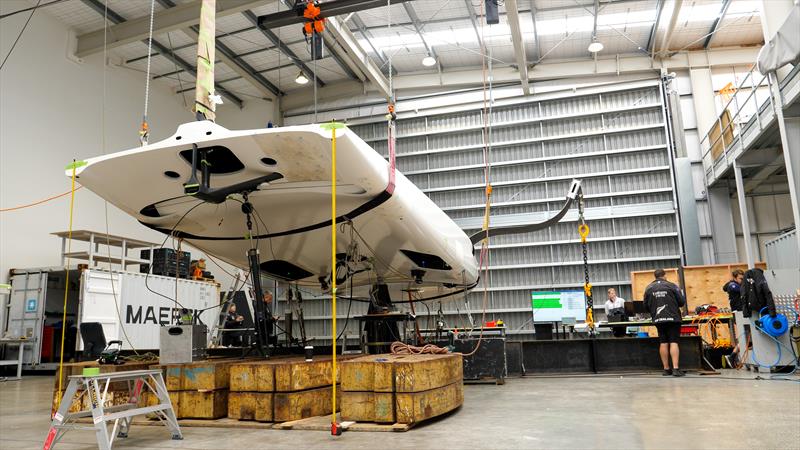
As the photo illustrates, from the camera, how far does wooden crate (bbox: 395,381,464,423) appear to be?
3902 mm

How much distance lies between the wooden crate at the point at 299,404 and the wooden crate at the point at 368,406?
1.18 feet

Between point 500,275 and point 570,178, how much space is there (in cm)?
362

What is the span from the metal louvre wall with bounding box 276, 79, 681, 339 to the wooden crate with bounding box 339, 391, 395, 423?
11.2 metres

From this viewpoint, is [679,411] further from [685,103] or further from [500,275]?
[685,103]

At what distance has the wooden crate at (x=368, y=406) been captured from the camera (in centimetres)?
395

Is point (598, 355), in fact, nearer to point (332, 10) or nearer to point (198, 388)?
point (198, 388)

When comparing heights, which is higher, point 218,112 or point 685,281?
point 218,112

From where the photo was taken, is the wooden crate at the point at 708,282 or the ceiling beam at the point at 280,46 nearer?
the wooden crate at the point at 708,282

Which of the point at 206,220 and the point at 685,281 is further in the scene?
the point at 685,281

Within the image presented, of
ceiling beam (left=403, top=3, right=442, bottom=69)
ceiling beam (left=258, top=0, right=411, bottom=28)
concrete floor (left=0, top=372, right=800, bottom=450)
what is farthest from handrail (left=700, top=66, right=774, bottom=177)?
ceiling beam (left=403, top=3, right=442, bottom=69)

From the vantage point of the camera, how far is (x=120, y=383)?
4.78 metres

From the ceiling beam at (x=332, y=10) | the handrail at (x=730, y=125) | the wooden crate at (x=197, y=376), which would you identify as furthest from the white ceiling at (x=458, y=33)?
the wooden crate at (x=197, y=376)

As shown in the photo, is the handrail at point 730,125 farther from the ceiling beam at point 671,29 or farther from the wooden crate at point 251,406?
the wooden crate at point 251,406

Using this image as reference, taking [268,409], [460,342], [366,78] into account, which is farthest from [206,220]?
[366,78]
